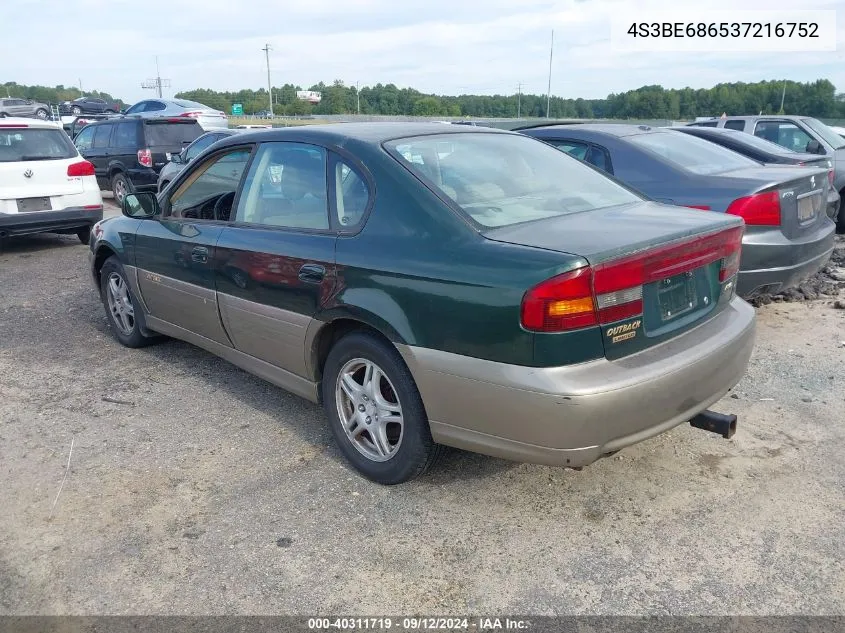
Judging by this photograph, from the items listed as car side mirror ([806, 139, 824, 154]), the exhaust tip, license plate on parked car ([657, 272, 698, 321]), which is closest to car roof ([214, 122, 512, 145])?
license plate on parked car ([657, 272, 698, 321])

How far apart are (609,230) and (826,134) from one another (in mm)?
10542

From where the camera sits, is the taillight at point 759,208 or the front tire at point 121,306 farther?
the front tire at point 121,306

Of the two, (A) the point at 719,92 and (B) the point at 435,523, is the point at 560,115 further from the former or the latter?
(B) the point at 435,523

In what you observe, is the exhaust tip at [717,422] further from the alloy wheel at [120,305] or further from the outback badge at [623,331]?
the alloy wheel at [120,305]

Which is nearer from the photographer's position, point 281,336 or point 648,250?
point 648,250

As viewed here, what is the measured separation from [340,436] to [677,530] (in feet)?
5.26

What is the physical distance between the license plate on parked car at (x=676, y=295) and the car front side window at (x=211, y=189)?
7.98 ft

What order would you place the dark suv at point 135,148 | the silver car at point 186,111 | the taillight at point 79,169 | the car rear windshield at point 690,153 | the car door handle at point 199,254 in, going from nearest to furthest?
the car door handle at point 199,254
the car rear windshield at point 690,153
the taillight at point 79,169
the dark suv at point 135,148
the silver car at point 186,111

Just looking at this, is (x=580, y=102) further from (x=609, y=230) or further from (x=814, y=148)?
(x=609, y=230)

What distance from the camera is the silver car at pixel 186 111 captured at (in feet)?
56.7

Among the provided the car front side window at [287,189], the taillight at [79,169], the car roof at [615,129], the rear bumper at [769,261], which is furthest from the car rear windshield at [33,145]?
the rear bumper at [769,261]

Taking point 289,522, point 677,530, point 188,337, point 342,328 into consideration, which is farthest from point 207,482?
point 677,530

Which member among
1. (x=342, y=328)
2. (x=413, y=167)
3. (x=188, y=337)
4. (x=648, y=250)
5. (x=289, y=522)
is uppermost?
(x=413, y=167)

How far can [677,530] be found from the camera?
113 inches
